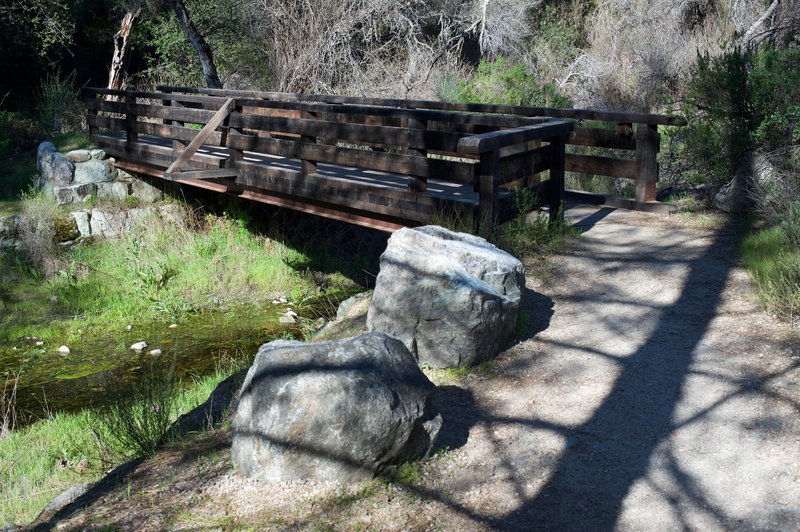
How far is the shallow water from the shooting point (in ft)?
29.4

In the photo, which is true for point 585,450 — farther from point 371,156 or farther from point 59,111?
point 59,111

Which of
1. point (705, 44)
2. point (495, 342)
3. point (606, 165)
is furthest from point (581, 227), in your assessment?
point (705, 44)

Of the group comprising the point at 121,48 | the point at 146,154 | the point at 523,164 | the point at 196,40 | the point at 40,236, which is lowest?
the point at 40,236

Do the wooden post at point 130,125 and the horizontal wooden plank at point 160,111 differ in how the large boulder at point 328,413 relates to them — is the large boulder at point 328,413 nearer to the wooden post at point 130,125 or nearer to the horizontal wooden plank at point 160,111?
the horizontal wooden plank at point 160,111

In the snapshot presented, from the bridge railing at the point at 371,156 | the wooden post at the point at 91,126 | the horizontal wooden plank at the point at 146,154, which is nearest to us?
the bridge railing at the point at 371,156

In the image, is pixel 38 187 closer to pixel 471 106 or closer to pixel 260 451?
pixel 471 106

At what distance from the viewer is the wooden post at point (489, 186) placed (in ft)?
25.5

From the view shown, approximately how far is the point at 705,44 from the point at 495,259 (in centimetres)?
1361

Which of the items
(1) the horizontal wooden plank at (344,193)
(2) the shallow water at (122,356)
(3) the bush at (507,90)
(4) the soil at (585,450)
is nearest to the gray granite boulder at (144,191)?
(2) the shallow water at (122,356)

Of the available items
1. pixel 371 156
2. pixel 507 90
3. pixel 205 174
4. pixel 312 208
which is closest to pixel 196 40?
pixel 507 90

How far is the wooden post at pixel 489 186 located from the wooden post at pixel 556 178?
43.5 inches

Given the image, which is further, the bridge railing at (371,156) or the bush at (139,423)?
the bridge railing at (371,156)

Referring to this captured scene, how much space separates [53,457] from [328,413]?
3664 mm

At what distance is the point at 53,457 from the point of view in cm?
688
